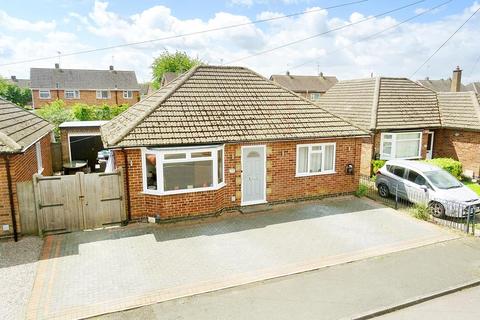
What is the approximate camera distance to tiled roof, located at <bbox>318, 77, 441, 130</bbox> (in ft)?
59.9

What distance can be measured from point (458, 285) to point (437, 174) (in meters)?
6.57

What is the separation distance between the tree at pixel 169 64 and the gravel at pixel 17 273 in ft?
196

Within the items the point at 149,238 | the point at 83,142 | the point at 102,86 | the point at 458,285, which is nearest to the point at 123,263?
the point at 149,238

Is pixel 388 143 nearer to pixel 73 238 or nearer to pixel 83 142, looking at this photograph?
pixel 73 238

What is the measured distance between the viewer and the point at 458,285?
767cm

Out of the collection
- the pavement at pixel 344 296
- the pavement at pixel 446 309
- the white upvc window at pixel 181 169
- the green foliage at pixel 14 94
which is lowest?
the pavement at pixel 446 309

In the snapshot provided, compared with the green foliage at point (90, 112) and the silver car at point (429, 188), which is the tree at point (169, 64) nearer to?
the green foliage at point (90, 112)

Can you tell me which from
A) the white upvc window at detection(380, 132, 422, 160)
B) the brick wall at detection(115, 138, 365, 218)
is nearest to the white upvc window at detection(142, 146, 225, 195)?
the brick wall at detection(115, 138, 365, 218)

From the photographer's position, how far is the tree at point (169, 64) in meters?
66.9

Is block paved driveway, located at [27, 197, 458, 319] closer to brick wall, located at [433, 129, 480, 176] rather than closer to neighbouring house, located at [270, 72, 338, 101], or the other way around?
brick wall, located at [433, 129, 480, 176]

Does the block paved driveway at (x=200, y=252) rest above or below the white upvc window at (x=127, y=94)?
below

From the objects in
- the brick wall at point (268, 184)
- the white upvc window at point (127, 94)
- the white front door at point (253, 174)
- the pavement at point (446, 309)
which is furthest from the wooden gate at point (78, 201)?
the white upvc window at point (127, 94)

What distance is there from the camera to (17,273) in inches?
309

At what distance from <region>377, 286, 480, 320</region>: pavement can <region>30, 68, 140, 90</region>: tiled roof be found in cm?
5215
